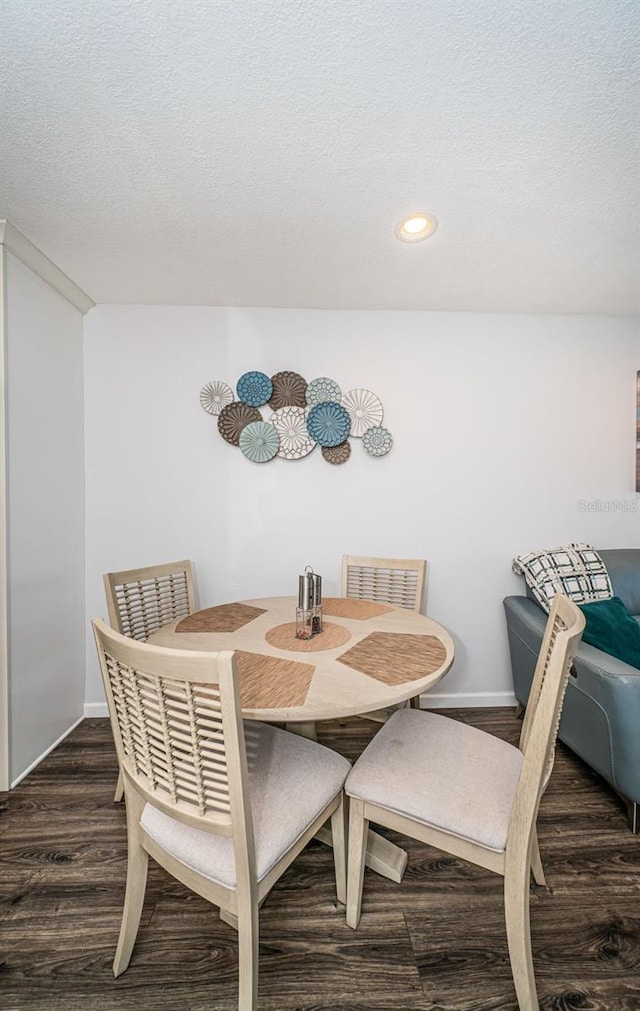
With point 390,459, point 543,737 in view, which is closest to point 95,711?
point 390,459

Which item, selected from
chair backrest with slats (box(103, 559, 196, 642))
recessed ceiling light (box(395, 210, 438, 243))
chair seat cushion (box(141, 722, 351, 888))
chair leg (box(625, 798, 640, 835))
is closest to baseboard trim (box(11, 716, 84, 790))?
chair backrest with slats (box(103, 559, 196, 642))

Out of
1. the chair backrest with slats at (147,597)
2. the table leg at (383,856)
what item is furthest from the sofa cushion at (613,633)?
the chair backrest with slats at (147,597)

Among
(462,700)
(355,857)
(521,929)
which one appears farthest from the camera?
(462,700)

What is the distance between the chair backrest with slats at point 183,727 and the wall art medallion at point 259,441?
163cm

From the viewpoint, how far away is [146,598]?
81.8 inches

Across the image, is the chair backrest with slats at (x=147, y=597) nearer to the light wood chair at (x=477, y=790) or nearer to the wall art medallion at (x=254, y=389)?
the wall art medallion at (x=254, y=389)

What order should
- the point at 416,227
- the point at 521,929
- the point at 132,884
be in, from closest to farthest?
the point at 521,929, the point at 132,884, the point at 416,227

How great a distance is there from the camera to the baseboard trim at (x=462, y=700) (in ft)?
8.73

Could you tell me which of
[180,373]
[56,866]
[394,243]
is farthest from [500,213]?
[56,866]

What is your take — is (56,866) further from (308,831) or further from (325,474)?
(325,474)

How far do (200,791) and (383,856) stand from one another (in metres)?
0.92

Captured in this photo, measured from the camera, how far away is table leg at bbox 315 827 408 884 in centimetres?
145

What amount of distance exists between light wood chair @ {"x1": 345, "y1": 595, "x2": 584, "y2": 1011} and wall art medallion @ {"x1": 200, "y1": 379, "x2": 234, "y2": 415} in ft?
6.30

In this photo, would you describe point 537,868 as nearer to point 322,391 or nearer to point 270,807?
point 270,807
